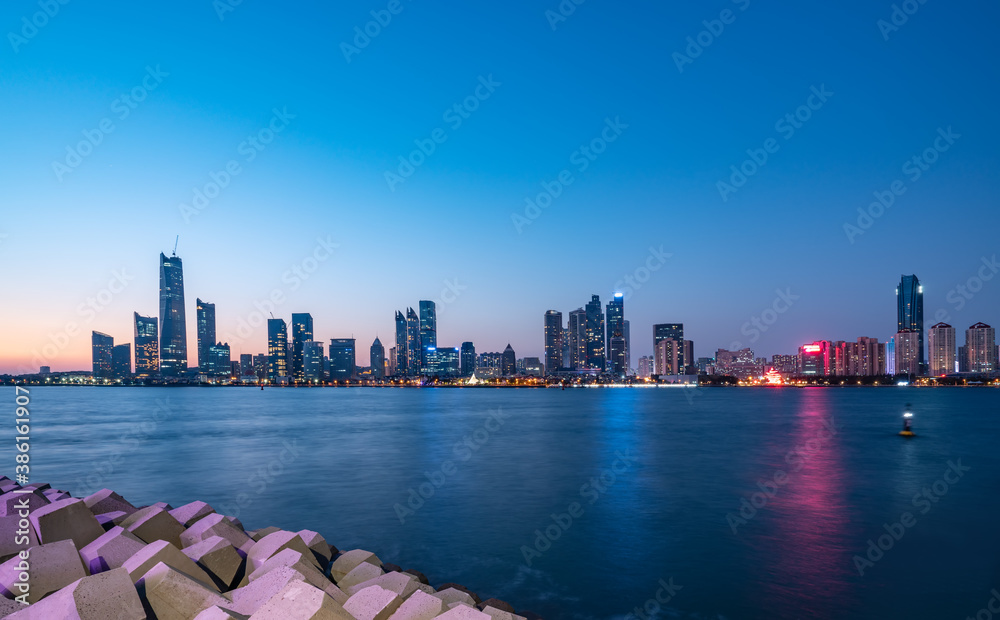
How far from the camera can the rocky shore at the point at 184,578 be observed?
5996mm

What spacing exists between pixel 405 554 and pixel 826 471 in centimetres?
2446

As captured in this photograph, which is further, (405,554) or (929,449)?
(929,449)

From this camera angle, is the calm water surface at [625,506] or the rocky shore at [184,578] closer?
the rocky shore at [184,578]

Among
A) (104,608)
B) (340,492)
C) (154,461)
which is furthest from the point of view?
(154,461)

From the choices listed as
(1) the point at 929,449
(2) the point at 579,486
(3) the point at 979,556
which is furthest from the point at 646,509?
(1) the point at 929,449

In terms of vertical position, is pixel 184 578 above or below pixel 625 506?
above

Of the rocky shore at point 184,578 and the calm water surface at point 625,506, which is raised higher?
the rocky shore at point 184,578

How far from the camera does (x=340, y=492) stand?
952 inches

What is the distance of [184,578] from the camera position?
711cm

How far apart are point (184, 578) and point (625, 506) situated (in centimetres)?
1683

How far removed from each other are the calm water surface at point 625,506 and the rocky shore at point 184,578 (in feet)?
14.2

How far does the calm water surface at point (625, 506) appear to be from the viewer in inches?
504

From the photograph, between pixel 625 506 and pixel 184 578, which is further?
pixel 625 506

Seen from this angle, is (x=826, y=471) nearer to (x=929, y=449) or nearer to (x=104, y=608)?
(x=929, y=449)
